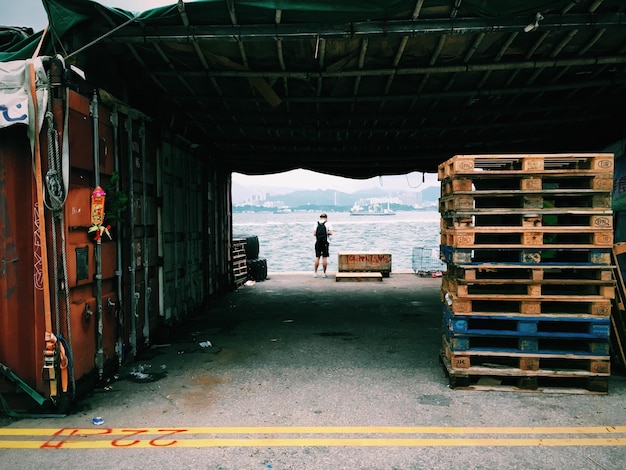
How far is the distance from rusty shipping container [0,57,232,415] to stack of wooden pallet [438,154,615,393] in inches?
171

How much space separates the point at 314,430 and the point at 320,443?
0.88 ft

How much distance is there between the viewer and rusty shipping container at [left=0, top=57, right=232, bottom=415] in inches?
184

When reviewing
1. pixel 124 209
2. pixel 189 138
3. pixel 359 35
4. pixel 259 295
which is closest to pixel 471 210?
pixel 359 35

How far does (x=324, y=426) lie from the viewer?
4.45 meters

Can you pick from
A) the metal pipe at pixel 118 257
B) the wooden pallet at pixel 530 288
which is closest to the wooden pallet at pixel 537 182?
the wooden pallet at pixel 530 288

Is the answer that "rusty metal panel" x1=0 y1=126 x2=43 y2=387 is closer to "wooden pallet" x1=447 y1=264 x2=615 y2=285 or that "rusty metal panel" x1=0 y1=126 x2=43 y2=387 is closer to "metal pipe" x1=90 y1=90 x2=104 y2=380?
"metal pipe" x1=90 y1=90 x2=104 y2=380

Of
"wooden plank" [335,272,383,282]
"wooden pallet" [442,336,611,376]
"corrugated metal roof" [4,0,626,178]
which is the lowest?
"wooden plank" [335,272,383,282]

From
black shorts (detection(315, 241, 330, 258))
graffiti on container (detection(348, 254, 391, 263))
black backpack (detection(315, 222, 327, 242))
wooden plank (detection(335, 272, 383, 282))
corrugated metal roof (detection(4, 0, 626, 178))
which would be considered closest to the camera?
corrugated metal roof (detection(4, 0, 626, 178))

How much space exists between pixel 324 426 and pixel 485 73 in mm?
5733

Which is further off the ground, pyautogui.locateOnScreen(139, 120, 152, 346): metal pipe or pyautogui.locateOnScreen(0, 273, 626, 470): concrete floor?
pyautogui.locateOnScreen(139, 120, 152, 346): metal pipe

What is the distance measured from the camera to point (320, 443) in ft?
13.5

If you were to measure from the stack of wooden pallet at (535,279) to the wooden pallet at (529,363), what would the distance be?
1cm

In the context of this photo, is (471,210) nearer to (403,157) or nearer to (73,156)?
(73,156)

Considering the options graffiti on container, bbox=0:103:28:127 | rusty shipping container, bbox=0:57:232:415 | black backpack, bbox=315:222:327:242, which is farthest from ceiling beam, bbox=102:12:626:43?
black backpack, bbox=315:222:327:242
